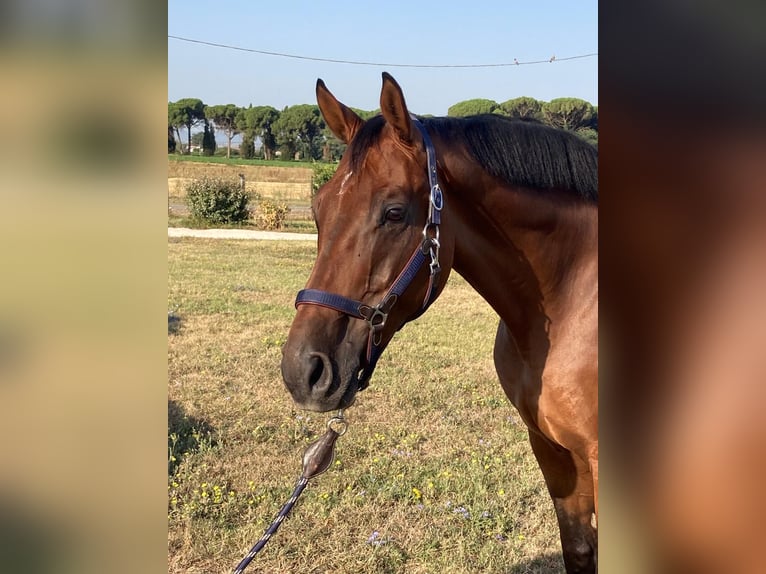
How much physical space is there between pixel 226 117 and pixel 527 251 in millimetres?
34578

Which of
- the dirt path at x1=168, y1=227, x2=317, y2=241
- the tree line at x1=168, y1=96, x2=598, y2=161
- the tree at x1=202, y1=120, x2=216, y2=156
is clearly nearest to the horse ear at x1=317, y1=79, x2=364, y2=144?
the dirt path at x1=168, y1=227, x2=317, y2=241

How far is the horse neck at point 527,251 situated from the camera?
1920 mm

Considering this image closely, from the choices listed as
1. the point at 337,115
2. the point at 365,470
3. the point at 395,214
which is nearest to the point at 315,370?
the point at 395,214

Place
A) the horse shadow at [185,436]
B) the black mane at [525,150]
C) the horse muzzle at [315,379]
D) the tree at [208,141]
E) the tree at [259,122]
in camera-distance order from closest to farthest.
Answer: the horse muzzle at [315,379], the black mane at [525,150], the horse shadow at [185,436], the tree at [208,141], the tree at [259,122]

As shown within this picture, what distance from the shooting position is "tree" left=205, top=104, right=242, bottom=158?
33.0 meters

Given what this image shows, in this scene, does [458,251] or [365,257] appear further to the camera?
[458,251]

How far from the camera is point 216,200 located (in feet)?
57.4

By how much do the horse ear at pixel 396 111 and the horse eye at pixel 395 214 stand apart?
0.71 ft

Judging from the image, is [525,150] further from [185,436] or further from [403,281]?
[185,436]

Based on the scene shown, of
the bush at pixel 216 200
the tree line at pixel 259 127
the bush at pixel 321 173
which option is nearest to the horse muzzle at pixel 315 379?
the bush at pixel 216 200

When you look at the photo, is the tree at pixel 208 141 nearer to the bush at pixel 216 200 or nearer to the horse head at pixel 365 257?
the bush at pixel 216 200
